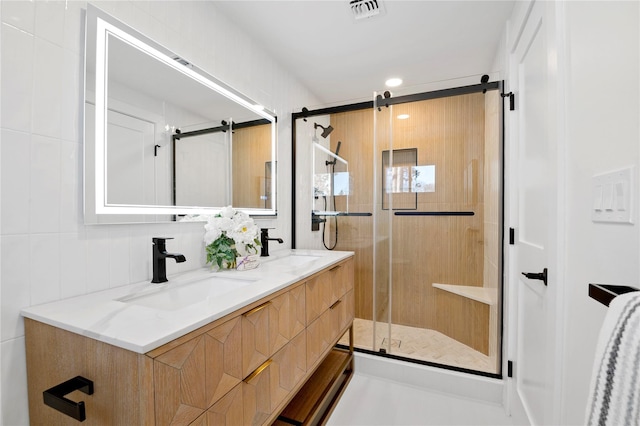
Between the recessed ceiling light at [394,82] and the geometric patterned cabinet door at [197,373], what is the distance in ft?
8.62

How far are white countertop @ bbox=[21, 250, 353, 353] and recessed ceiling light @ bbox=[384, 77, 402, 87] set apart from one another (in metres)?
2.32

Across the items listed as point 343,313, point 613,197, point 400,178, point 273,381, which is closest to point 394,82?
point 400,178

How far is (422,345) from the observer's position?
7.38 feet

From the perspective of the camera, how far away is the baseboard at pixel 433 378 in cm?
187

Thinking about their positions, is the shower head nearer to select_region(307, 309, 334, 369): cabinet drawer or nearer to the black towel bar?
select_region(307, 309, 334, 369): cabinet drawer

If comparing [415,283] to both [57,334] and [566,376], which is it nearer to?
[566,376]

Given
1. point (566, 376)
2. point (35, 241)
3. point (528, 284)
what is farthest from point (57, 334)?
point (528, 284)

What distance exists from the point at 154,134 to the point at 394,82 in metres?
2.30

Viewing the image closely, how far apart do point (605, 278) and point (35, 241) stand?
169 centimetres

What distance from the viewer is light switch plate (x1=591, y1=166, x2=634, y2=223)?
24.3 inches

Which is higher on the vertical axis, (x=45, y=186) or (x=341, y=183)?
(x=341, y=183)

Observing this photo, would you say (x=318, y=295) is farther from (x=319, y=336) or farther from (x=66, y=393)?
(x=66, y=393)

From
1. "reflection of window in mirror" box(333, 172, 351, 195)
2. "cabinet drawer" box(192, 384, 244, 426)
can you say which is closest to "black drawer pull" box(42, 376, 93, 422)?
"cabinet drawer" box(192, 384, 244, 426)

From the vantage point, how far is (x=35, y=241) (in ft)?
2.98
